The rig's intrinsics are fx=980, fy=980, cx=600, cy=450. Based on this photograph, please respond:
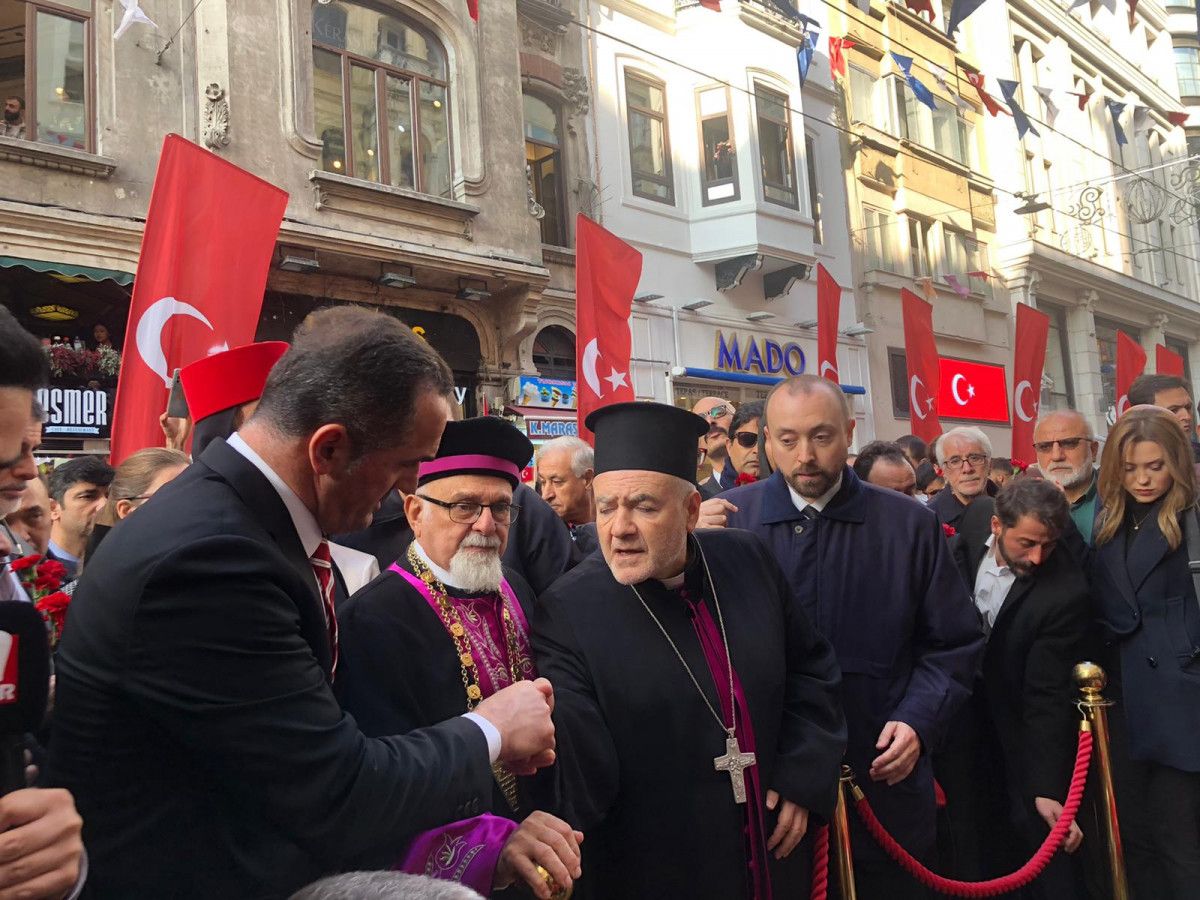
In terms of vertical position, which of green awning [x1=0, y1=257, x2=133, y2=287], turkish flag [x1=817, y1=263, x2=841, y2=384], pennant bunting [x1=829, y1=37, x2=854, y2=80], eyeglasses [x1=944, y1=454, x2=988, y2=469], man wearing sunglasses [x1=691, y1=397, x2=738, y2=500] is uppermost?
pennant bunting [x1=829, y1=37, x2=854, y2=80]

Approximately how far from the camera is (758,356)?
16.4 metres

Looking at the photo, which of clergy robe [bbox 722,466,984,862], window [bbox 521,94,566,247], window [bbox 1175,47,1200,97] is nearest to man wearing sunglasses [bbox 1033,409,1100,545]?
clergy robe [bbox 722,466,984,862]

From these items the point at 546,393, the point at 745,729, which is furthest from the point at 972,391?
the point at 745,729

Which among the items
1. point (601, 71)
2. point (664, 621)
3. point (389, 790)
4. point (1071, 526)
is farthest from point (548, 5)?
point (389, 790)

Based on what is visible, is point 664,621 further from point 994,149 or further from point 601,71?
point 994,149

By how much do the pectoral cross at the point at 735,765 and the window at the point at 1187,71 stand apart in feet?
120

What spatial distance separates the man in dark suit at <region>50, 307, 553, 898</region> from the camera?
1.43m

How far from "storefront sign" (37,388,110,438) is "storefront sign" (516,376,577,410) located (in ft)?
16.8

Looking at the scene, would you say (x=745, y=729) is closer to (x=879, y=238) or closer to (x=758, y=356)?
(x=758, y=356)

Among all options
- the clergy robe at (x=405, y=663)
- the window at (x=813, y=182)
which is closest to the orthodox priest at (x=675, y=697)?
the clergy robe at (x=405, y=663)

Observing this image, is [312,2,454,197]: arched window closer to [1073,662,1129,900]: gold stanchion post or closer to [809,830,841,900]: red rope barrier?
[1073,662,1129,900]: gold stanchion post

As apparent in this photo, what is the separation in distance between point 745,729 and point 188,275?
14.5 feet

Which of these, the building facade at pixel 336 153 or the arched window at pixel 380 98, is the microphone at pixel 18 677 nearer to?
the building facade at pixel 336 153

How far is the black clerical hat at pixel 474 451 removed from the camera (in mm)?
2750
